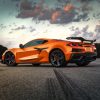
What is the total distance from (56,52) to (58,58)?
29 centimetres

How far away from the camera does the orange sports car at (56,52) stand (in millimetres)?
15711

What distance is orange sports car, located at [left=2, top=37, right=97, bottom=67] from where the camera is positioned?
15711 mm

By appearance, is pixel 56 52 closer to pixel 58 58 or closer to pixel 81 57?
pixel 58 58

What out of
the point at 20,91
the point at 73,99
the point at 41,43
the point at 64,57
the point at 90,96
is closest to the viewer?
the point at 73,99

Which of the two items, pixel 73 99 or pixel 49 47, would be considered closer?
pixel 73 99

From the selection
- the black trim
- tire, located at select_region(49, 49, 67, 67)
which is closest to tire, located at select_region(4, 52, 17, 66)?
tire, located at select_region(49, 49, 67, 67)

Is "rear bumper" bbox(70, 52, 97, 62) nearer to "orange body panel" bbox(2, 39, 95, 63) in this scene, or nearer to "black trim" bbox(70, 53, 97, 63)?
"black trim" bbox(70, 53, 97, 63)

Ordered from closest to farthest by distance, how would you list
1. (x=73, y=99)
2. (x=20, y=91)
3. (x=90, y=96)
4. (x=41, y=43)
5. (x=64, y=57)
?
(x=73, y=99), (x=90, y=96), (x=20, y=91), (x=64, y=57), (x=41, y=43)

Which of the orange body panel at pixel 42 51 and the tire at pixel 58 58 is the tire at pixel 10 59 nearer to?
the orange body panel at pixel 42 51

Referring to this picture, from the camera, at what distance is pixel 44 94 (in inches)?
248

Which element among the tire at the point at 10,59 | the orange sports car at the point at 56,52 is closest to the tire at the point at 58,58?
the orange sports car at the point at 56,52

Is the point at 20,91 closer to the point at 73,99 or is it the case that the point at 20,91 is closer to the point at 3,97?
the point at 3,97

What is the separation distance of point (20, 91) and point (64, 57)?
8.95m

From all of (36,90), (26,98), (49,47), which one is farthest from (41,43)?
(26,98)
